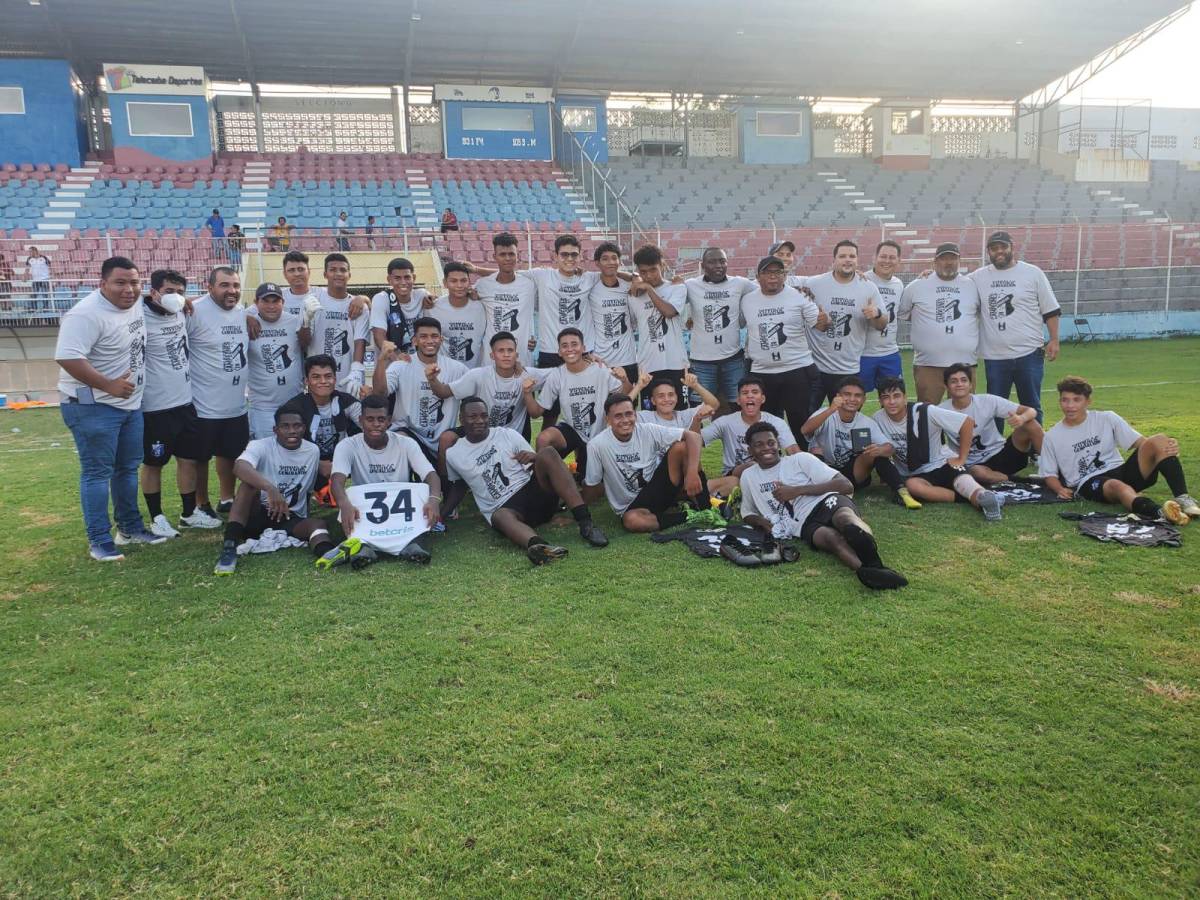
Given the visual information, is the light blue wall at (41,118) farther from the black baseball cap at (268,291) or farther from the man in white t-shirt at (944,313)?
the man in white t-shirt at (944,313)

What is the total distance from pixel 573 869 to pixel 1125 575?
12.1 ft

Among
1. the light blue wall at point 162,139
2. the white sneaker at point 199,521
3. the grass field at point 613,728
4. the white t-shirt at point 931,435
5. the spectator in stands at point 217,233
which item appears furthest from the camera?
the light blue wall at point 162,139

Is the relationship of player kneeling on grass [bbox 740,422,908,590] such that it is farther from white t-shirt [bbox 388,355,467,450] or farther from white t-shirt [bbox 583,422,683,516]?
white t-shirt [bbox 388,355,467,450]

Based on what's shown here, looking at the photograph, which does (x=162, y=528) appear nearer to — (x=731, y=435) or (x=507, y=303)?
(x=507, y=303)

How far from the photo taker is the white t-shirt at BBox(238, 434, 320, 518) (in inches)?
221

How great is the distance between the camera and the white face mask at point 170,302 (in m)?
5.64

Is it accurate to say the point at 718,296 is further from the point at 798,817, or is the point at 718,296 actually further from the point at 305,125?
the point at 305,125

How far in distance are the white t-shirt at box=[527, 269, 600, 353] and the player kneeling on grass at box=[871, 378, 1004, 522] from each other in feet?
8.27

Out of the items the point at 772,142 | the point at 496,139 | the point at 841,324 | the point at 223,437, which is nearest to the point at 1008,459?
the point at 841,324

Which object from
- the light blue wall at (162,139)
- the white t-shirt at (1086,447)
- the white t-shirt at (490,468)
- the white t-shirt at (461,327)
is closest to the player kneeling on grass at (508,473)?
the white t-shirt at (490,468)

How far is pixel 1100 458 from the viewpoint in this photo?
19.1ft

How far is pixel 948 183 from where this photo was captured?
2862 cm

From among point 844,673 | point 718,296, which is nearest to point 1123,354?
point 718,296

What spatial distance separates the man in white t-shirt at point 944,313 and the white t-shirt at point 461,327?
3.78 metres
